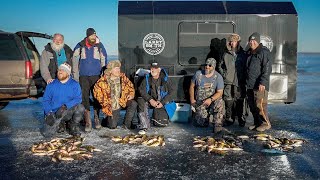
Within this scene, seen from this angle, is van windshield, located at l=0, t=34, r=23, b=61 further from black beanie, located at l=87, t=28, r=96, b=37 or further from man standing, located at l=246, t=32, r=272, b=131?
man standing, located at l=246, t=32, r=272, b=131

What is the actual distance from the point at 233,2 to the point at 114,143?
5166mm

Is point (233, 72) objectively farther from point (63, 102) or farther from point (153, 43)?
point (63, 102)

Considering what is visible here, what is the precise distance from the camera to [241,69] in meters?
7.93

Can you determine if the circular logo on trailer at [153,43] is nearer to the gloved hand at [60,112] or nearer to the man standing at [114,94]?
the man standing at [114,94]

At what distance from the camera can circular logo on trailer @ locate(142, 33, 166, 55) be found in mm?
8898

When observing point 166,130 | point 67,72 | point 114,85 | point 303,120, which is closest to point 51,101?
point 67,72

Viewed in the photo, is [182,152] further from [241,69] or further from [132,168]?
[241,69]

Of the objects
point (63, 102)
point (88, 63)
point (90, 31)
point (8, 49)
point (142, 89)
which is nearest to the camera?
point (63, 102)

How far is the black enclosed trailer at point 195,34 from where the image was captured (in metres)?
8.87

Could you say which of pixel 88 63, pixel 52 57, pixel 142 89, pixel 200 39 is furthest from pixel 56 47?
pixel 200 39

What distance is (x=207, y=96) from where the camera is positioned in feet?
26.0

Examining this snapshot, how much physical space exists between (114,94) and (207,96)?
205cm

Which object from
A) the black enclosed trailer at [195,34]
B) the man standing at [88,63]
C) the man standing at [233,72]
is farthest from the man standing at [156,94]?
the man standing at [233,72]

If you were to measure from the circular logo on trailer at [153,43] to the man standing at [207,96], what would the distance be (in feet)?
4.72
